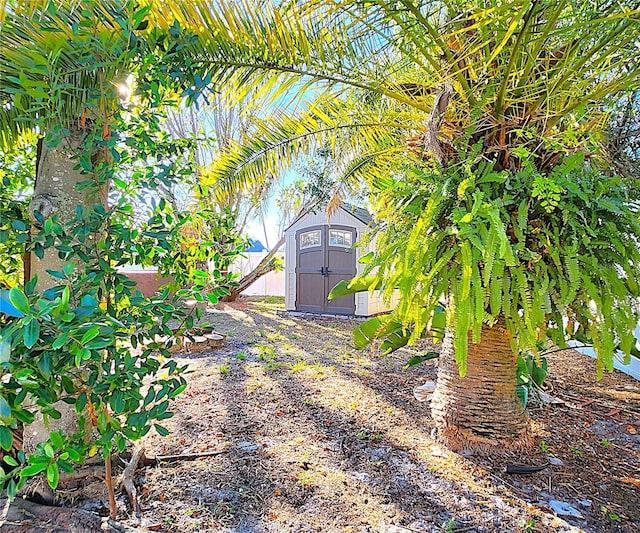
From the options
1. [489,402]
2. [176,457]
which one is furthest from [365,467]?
[176,457]

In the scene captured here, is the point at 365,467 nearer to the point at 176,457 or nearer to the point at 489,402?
the point at 489,402

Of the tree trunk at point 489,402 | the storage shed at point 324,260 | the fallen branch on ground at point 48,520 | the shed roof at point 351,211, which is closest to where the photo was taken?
the fallen branch on ground at point 48,520

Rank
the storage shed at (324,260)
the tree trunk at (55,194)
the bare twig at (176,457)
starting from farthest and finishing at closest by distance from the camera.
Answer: the storage shed at (324,260) < the bare twig at (176,457) < the tree trunk at (55,194)

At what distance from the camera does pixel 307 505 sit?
1.89 meters

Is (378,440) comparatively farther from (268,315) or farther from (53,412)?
(268,315)

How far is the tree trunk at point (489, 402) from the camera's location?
2.39 metres

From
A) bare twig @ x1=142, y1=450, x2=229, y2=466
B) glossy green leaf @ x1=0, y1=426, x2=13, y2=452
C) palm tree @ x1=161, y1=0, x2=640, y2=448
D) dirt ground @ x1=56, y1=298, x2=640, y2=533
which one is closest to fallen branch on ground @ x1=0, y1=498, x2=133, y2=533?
dirt ground @ x1=56, y1=298, x2=640, y2=533

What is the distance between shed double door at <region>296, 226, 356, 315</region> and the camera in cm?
872

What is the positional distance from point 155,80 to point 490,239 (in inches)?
56.2

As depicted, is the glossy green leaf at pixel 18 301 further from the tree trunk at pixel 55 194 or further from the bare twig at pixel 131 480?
the bare twig at pixel 131 480

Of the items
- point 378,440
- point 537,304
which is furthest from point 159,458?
point 537,304

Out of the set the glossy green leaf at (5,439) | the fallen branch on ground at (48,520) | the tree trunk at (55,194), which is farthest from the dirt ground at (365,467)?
the glossy green leaf at (5,439)

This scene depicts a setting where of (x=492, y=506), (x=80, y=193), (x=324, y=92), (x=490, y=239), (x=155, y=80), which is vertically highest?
(x=324, y=92)

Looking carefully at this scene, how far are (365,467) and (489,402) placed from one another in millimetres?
832
